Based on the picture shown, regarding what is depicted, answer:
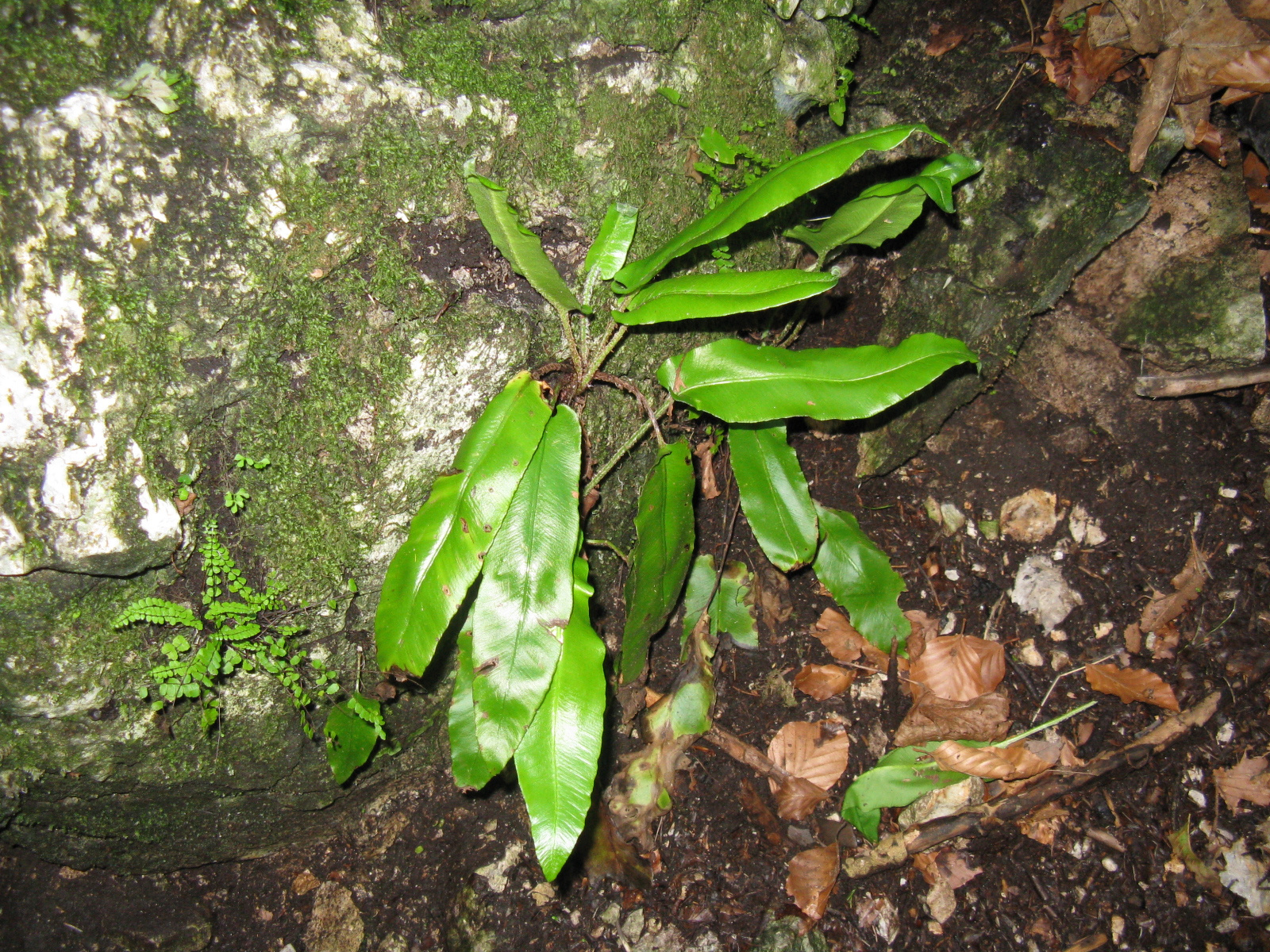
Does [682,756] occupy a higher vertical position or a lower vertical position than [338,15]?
lower

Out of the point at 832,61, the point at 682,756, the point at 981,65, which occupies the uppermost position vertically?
the point at 832,61

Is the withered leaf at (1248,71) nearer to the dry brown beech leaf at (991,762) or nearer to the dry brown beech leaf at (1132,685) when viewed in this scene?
the dry brown beech leaf at (1132,685)

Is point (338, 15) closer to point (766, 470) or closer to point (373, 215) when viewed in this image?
point (373, 215)

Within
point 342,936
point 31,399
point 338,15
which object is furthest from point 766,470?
point 342,936

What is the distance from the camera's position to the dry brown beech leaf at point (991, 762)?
6.63 feet

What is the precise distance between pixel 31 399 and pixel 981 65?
108 inches

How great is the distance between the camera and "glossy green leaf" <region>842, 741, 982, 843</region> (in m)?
2.00

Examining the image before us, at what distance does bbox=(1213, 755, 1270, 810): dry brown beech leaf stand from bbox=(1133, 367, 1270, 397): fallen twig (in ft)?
3.64

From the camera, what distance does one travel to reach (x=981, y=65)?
7.33ft

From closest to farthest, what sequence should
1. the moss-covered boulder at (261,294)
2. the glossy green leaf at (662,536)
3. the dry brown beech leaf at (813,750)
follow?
the moss-covered boulder at (261,294) → the glossy green leaf at (662,536) → the dry brown beech leaf at (813,750)

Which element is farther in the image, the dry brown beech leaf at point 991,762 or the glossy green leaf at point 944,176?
the dry brown beech leaf at point 991,762

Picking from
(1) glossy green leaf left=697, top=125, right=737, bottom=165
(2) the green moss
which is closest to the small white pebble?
(1) glossy green leaf left=697, top=125, right=737, bottom=165

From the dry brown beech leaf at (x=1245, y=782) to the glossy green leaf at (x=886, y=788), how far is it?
2.41 ft

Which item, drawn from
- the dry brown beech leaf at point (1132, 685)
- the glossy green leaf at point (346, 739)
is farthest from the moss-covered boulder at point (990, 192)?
the glossy green leaf at point (346, 739)
